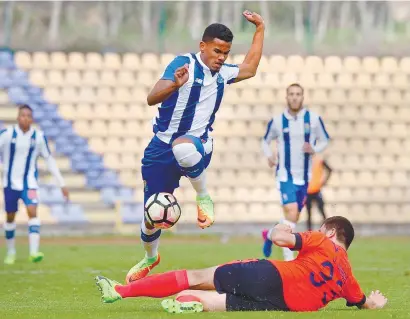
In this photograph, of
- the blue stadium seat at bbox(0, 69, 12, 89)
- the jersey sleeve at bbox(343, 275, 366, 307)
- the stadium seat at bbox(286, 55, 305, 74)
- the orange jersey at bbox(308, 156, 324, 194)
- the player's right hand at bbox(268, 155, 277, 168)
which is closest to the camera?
the jersey sleeve at bbox(343, 275, 366, 307)

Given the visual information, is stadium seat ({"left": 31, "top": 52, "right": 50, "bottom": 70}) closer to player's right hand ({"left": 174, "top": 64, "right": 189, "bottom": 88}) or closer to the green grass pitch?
the green grass pitch

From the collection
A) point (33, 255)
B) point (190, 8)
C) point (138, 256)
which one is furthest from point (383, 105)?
point (33, 255)

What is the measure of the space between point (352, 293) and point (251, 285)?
894mm

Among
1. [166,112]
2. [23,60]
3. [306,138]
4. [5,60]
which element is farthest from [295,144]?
[5,60]

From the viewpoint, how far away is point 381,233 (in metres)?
24.0

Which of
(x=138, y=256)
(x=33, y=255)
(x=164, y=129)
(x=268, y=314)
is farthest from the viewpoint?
(x=138, y=256)

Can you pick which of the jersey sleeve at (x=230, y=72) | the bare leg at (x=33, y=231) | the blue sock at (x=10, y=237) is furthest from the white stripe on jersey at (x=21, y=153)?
the jersey sleeve at (x=230, y=72)

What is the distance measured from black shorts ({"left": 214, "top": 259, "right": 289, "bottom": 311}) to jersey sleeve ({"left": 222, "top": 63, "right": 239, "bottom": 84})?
241 cm

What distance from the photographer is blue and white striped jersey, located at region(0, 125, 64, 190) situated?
15.9 metres

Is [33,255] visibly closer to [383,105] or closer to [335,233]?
[335,233]

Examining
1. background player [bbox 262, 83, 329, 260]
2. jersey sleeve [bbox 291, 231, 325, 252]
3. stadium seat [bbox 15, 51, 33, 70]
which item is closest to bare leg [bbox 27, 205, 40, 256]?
background player [bbox 262, 83, 329, 260]

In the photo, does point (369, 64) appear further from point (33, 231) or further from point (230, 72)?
point (230, 72)

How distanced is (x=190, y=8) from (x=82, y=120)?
12.2 feet

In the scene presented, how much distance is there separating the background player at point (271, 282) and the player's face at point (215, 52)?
2105mm
